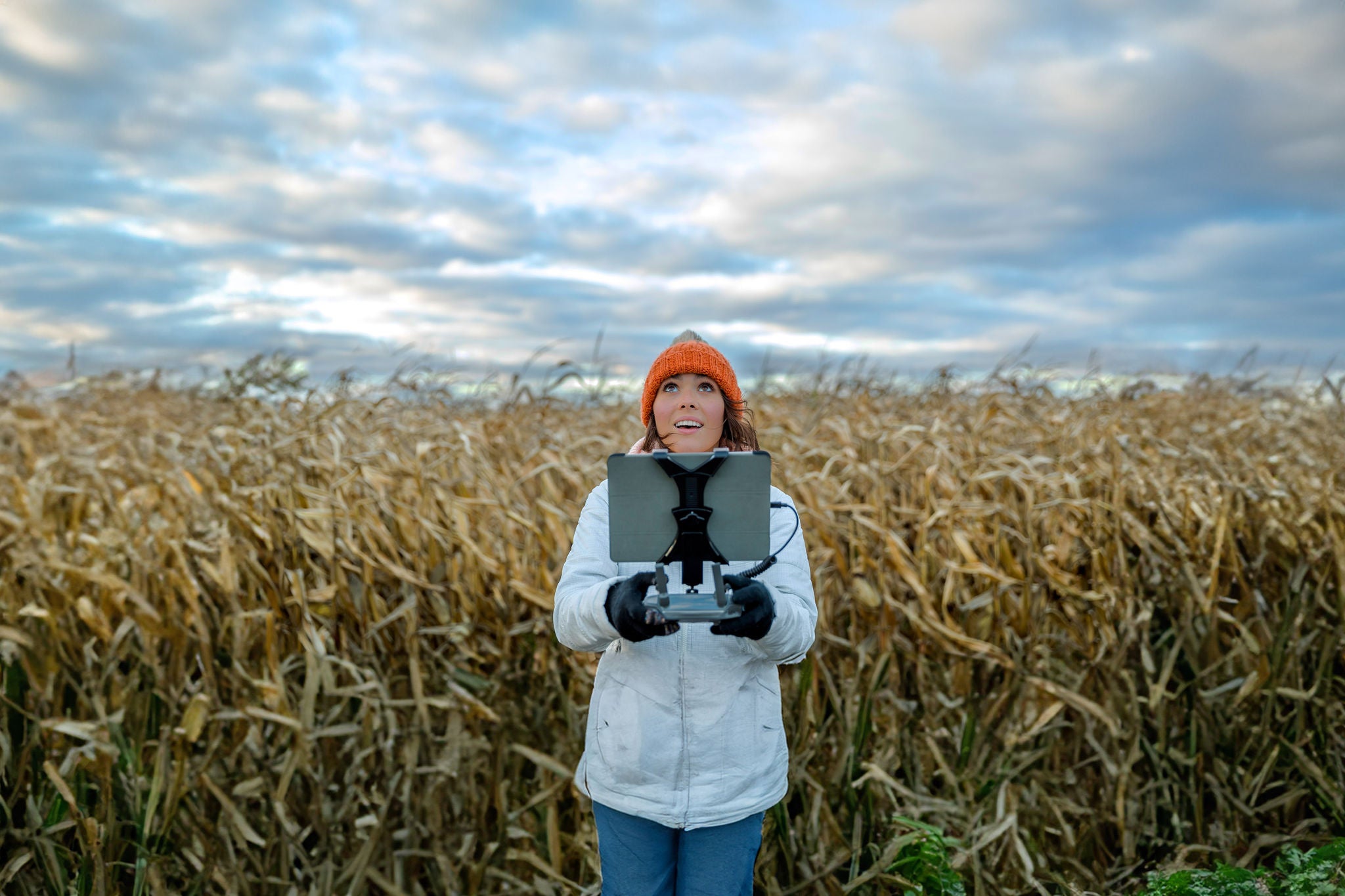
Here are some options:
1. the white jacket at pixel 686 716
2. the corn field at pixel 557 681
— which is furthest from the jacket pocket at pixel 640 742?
the corn field at pixel 557 681

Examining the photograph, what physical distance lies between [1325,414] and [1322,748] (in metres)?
3.17

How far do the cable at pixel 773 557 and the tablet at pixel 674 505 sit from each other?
13 cm

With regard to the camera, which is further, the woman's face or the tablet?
the woman's face

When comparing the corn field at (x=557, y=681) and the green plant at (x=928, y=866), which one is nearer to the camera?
the green plant at (x=928, y=866)

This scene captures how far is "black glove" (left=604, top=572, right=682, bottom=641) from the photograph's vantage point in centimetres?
204

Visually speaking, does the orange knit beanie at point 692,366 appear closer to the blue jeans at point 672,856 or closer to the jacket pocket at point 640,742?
the jacket pocket at point 640,742

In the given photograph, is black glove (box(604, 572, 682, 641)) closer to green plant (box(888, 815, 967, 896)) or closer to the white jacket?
the white jacket

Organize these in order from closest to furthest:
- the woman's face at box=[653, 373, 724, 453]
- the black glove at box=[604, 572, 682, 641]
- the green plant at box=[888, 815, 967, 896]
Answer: the black glove at box=[604, 572, 682, 641] → the woman's face at box=[653, 373, 724, 453] → the green plant at box=[888, 815, 967, 896]

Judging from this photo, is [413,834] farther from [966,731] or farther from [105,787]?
[966,731]

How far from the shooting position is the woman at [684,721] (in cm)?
235

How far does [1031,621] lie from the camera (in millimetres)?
3578

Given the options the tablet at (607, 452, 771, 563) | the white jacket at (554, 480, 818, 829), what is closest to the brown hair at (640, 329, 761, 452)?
the white jacket at (554, 480, 818, 829)

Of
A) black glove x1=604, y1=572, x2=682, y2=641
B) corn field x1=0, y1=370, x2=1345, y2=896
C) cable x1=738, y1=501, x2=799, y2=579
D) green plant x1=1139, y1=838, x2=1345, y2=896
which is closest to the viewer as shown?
black glove x1=604, y1=572, x2=682, y2=641

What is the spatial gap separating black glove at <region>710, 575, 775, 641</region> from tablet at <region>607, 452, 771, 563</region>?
10 centimetres
